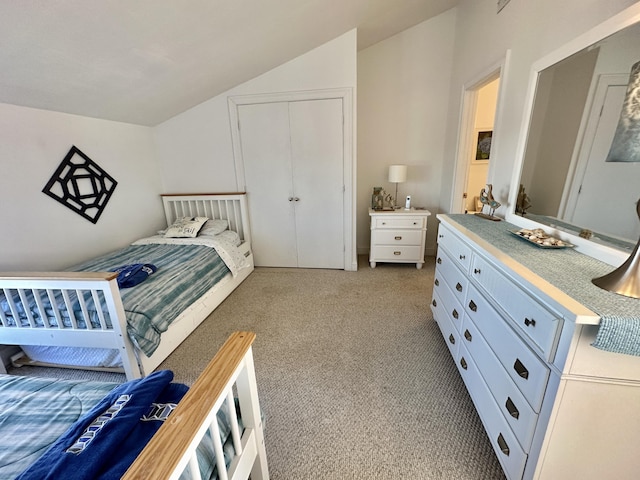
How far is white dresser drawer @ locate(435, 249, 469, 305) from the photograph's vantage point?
157 centimetres

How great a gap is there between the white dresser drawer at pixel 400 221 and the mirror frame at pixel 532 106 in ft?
4.17

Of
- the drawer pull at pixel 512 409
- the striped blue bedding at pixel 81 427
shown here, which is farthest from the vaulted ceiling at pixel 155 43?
the drawer pull at pixel 512 409

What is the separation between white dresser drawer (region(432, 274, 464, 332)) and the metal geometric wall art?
10.1 ft

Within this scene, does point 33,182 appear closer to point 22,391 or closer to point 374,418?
point 22,391

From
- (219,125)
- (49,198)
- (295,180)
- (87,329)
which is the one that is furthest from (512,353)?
(219,125)

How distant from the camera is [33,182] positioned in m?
2.06

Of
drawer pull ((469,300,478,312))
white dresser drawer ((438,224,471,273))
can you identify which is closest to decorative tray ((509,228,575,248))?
white dresser drawer ((438,224,471,273))

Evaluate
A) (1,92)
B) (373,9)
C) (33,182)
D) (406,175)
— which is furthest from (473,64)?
(33,182)

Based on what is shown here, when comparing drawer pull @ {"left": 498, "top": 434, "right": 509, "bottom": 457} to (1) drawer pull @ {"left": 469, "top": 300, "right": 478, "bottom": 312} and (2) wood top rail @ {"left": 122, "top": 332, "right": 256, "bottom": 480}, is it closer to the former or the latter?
(1) drawer pull @ {"left": 469, "top": 300, "right": 478, "bottom": 312}

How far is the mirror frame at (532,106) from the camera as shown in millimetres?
1042

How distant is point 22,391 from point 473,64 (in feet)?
12.4

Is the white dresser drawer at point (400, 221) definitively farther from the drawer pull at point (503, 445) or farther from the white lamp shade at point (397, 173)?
the drawer pull at point (503, 445)

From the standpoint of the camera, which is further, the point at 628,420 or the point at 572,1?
the point at 572,1

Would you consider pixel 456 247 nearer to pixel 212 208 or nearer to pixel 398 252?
pixel 398 252
